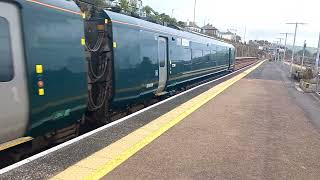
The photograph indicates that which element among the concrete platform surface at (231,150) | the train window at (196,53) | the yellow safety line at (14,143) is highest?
the train window at (196,53)

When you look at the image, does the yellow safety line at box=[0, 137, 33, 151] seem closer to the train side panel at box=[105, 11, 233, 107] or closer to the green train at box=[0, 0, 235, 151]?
the green train at box=[0, 0, 235, 151]

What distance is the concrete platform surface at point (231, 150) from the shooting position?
219 inches

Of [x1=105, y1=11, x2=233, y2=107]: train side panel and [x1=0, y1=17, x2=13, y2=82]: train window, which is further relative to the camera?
[x1=105, y1=11, x2=233, y2=107]: train side panel

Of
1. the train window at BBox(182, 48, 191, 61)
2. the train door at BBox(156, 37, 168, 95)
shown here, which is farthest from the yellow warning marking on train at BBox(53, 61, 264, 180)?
the train window at BBox(182, 48, 191, 61)

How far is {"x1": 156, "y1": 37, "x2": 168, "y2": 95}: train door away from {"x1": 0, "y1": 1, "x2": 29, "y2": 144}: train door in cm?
733

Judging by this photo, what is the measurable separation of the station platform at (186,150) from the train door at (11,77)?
0.66 meters

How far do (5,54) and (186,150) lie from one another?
3.47 meters

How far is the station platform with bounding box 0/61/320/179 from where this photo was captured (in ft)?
17.5

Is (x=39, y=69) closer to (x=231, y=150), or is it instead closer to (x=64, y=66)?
(x=64, y=66)

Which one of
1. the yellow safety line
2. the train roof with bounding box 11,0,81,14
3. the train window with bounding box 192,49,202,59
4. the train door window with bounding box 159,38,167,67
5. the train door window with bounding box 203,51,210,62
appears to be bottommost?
the yellow safety line

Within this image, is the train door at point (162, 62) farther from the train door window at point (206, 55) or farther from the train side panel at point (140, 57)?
the train door window at point (206, 55)

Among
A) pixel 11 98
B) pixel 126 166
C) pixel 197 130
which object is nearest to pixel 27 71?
pixel 11 98

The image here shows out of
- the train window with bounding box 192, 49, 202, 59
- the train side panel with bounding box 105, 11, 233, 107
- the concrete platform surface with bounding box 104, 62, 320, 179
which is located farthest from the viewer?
the train window with bounding box 192, 49, 202, 59

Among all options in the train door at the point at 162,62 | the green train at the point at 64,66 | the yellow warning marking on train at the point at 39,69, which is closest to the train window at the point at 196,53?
the train door at the point at 162,62
